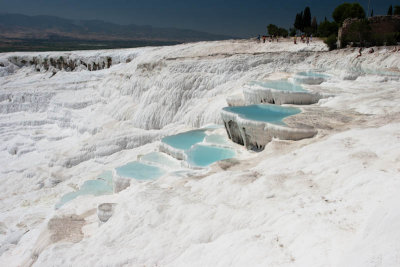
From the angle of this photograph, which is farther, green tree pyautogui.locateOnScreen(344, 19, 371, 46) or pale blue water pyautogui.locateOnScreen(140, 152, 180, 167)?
green tree pyautogui.locateOnScreen(344, 19, 371, 46)

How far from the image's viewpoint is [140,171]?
35.2 feet

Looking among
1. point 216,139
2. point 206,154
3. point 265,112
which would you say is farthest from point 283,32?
point 206,154

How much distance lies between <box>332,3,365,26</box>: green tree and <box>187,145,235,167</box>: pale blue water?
1807 cm

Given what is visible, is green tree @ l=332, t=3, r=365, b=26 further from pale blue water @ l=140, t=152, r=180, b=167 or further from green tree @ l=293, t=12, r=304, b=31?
pale blue water @ l=140, t=152, r=180, b=167

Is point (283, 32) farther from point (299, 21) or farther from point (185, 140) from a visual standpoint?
point (185, 140)

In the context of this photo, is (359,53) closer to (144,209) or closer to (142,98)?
(142,98)

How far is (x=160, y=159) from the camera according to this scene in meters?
11.8

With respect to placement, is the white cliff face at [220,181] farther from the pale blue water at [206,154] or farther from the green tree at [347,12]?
the green tree at [347,12]

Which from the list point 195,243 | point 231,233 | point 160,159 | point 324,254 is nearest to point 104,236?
point 195,243

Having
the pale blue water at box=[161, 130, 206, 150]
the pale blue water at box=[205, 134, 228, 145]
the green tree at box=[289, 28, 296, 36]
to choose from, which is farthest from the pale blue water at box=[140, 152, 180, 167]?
the green tree at box=[289, 28, 296, 36]

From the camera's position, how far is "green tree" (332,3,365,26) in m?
25.0

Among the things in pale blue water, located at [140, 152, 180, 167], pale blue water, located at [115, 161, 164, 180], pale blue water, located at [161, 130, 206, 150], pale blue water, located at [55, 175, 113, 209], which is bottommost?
pale blue water, located at [55, 175, 113, 209]

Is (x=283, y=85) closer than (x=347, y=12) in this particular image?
Yes

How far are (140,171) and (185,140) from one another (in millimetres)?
2626
